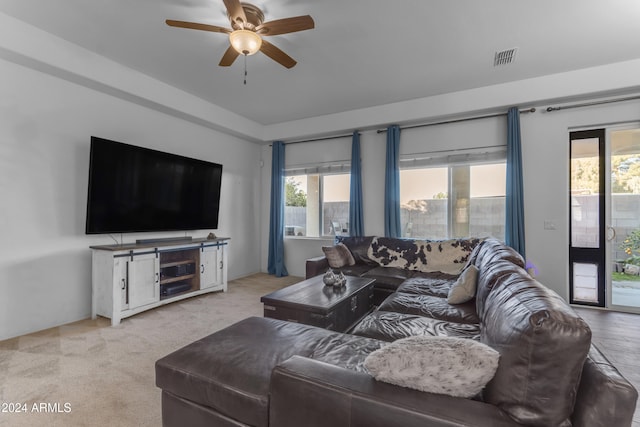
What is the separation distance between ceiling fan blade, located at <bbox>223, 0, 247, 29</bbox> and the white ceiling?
297 mm

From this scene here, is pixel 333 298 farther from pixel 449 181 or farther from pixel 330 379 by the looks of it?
pixel 449 181

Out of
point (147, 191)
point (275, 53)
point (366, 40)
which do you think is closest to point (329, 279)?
point (275, 53)

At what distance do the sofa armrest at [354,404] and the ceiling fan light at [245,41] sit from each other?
2290 mm

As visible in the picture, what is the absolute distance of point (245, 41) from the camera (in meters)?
2.30

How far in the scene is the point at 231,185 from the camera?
529cm

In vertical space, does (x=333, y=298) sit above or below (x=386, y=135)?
below

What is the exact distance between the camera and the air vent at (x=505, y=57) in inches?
122

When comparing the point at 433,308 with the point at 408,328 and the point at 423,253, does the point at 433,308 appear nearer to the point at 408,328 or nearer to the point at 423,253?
the point at 408,328

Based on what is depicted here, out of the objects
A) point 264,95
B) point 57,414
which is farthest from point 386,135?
point 57,414

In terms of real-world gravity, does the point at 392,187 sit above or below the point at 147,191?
above

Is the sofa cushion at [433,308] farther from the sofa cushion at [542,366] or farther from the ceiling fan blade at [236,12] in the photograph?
the ceiling fan blade at [236,12]

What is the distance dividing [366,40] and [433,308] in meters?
2.57

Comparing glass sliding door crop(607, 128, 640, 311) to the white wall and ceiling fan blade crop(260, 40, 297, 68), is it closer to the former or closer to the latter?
ceiling fan blade crop(260, 40, 297, 68)

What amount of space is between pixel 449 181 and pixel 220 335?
399cm
